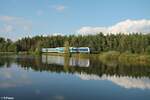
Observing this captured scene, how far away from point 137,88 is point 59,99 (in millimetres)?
7927

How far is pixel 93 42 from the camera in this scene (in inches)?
3494

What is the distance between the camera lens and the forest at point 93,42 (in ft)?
226

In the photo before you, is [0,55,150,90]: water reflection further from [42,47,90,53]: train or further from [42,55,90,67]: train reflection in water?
[42,47,90,53]: train

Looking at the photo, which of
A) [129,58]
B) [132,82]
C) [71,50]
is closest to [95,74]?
[132,82]

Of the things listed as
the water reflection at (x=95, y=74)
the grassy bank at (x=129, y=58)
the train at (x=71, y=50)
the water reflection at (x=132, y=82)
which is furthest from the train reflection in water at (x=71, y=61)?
the train at (x=71, y=50)

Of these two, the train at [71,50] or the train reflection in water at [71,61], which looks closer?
the train reflection in water at [71,61]

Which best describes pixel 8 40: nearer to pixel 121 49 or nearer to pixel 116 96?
pixel 121 49

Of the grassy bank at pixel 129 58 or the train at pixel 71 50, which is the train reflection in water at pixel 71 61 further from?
the train at pixel 71 50

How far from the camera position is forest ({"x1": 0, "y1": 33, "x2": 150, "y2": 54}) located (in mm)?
69000

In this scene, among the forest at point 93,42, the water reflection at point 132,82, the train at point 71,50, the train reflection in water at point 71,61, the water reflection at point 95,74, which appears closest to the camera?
the water reflection at point 132,82

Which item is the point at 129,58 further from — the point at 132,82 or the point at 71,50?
the point at 71,50

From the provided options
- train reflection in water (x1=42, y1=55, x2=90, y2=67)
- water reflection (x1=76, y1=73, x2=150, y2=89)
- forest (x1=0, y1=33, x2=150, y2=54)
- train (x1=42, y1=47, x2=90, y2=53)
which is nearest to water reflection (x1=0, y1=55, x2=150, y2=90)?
water reflection (x1=76, y1=73, x2=150, y2=89)

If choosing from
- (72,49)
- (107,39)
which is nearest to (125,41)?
(107,39)

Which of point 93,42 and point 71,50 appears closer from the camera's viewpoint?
point 71,50
